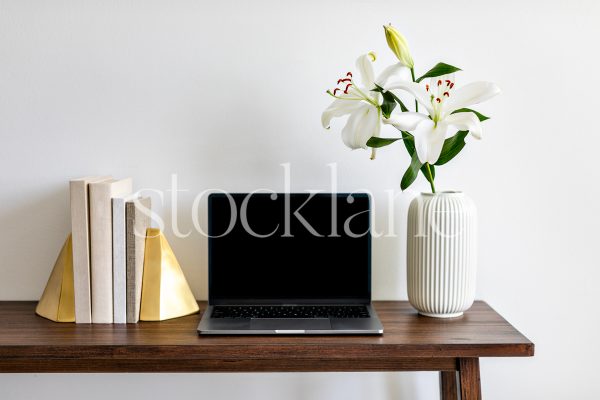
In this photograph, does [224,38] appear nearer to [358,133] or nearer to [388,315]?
[358,133]

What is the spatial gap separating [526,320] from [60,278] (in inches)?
41.2

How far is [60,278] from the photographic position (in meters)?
1.33

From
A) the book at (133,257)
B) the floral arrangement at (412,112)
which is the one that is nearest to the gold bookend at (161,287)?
the book at (133,257)

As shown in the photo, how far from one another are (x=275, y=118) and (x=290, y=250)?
0.31m

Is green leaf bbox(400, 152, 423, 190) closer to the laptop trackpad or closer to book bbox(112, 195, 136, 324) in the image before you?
the laptop trackpad

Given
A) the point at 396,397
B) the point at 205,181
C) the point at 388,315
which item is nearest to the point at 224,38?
the point at 205,181

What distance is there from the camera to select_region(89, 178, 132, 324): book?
126 cm

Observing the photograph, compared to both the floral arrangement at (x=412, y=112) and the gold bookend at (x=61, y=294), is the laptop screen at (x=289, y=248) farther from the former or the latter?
the gold bookend at (x=61, y=294)

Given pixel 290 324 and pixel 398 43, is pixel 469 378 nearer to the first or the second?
pixel 290 324

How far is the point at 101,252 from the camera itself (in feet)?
4.16

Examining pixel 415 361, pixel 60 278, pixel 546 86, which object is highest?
pixel 546 86

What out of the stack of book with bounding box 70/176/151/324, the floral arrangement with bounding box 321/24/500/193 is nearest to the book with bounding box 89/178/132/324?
the stack of book with bounding box 70/176/151/324

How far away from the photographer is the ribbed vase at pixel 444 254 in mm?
1292

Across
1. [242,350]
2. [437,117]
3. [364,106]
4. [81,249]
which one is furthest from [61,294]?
[437,117]
